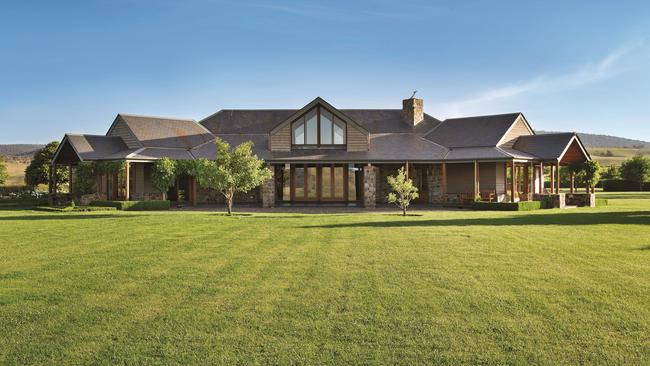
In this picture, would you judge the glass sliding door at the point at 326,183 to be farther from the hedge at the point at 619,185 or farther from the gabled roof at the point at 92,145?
the hedge at the point at 619,185

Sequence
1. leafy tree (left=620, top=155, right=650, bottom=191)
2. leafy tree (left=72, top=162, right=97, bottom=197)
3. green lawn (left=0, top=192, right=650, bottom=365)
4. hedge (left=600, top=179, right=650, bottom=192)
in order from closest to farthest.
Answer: green lawn (left=0, top=192, right=650, bottom=365) → leafy tree (left=72, top=162, right=97, bottom=197) → leafy tree (left=620, top=155, right=650, bottom=191) → hedge (left=600, top=179, right=650, bottom=192)

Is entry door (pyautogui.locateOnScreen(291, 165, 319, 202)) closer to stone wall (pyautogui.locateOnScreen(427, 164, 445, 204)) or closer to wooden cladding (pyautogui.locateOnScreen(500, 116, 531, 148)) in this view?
stone wall (pyautogui.locateOnScreen(427, 164, 445, 204))

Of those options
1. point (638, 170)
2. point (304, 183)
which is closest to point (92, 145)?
point (304, 183)

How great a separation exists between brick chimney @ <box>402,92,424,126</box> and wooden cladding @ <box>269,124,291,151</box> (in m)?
10.6

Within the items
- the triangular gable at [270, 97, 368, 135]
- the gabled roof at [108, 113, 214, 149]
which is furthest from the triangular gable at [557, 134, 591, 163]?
the gabled roof at [108, 113, 214, 149]

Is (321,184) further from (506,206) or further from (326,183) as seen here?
(506,206)

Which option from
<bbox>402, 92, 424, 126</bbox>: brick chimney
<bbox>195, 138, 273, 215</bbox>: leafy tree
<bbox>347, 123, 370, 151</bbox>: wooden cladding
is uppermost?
<bbox>402, 92, 424, 126</bbox>: brick chimney

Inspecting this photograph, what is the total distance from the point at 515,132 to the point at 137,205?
82.1 ft

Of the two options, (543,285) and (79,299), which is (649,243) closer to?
(543,285)

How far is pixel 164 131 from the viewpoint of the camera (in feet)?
113

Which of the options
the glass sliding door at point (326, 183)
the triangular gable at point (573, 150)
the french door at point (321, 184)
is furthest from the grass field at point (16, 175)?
the triangular gable at point (573, 150)

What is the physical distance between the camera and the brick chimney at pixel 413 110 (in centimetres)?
3703

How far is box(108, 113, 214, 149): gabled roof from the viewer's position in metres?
33.0

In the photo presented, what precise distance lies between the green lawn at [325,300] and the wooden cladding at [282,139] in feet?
60.5
